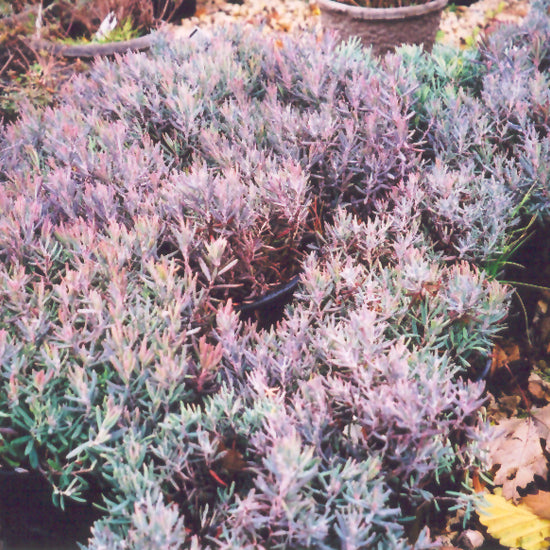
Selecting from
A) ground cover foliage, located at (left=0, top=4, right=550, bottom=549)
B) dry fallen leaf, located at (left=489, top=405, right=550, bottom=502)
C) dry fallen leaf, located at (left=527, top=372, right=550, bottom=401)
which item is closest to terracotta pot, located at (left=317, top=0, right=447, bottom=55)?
ground cover foliage, located at (left=0, top=4, right=550, bottom=549)

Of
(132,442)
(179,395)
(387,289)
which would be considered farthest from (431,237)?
(132,442)

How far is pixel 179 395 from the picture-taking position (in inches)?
64.4

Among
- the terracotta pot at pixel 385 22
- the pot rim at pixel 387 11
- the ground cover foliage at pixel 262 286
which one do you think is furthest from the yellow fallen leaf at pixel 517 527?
the pot rim at pixel 387 11

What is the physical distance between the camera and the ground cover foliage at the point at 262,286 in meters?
1.51

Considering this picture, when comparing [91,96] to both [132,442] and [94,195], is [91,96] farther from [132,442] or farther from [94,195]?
[132,442]

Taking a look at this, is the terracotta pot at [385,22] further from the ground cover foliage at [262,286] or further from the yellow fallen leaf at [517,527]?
the yellow fallen leaf at [517,527]

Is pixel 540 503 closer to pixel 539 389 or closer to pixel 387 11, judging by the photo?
pixel 539 389

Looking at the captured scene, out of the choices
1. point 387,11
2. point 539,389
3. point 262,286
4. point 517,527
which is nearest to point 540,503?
point 517,527

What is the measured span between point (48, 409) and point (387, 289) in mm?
1051

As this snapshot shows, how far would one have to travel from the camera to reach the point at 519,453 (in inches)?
90.1

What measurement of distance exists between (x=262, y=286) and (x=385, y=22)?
2.91m

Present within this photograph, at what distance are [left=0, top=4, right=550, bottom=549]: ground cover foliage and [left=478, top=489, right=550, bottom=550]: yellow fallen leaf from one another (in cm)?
19

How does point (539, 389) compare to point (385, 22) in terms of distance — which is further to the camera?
point (385, 22)

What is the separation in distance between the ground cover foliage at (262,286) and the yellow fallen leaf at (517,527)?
0.19 metres
